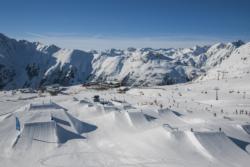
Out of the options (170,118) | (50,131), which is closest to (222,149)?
(170,118)

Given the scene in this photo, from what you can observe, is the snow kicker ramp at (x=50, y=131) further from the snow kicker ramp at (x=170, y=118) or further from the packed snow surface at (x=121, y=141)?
the snow kicker ramp at (x=170, y=118)

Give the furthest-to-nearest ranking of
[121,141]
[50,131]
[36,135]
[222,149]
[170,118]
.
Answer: [170,118] < [50,131] < [36,135] < [121,141] < [222,149]

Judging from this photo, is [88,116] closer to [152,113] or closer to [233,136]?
[152,113]

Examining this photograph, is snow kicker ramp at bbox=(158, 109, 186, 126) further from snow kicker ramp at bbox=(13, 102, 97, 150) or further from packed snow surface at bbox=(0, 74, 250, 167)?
snow kicker ramp at bbox=(13, 102, 97, 150)

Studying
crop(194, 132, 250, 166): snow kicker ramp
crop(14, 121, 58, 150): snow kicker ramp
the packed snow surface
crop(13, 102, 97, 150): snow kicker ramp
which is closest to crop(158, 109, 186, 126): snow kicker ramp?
the packed snow surface

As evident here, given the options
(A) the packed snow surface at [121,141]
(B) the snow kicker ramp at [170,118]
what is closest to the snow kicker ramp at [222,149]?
(A) the packed snow surface at [121,141]

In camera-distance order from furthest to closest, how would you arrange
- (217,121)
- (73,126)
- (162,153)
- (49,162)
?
(217,121)
(73,126)
(162,153)
(49,162)

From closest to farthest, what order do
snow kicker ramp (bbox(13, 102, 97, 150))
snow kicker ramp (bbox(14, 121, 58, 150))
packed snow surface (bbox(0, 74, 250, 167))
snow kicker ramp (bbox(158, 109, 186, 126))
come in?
packed snow surface (bbox(0, 74, 250, 167)), snow kicker ramp (bbox(14, 121, 58, 150)), snow kicker ramp (bbox(13, 102, 97, 150)), snow kicker ramp (bbox(158, 109, 186, 126))

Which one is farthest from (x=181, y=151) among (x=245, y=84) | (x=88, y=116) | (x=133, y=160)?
(x=245, y=84)

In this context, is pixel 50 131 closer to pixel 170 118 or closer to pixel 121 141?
pixel 121 141
